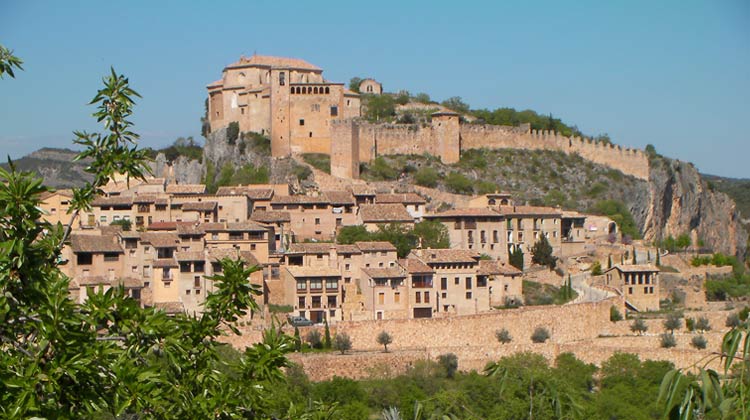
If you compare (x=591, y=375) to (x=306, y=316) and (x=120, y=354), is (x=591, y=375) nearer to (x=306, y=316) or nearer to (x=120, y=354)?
(x=306, y=316)

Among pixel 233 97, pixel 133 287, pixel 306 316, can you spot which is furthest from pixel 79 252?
pixel 233 97

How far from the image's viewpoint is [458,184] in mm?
56000

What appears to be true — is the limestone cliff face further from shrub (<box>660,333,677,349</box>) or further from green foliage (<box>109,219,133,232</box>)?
green foliage (<box>109,219,133,232</box>)

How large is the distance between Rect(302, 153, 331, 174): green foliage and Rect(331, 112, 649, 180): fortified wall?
0.40 meters

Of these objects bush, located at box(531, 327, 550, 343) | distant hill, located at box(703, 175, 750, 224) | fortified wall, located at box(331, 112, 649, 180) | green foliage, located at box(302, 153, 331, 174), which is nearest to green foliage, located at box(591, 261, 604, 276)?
bush, located at box(531, 327, 550, 343)

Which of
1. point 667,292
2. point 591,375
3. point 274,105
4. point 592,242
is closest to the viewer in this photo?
point 591,375

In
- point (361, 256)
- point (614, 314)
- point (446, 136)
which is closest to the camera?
point (361, 256)

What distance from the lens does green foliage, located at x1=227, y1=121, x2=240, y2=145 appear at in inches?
2263

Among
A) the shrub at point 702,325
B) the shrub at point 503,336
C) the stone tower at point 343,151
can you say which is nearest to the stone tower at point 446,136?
the stone tower at point 343,151

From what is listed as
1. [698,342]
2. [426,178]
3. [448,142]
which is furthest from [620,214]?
[698,342]

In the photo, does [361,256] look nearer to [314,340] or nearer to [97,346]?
[314,340]

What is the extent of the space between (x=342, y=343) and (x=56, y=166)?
170ft

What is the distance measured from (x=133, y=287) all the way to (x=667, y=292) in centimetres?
2185

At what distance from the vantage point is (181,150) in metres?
62.8
